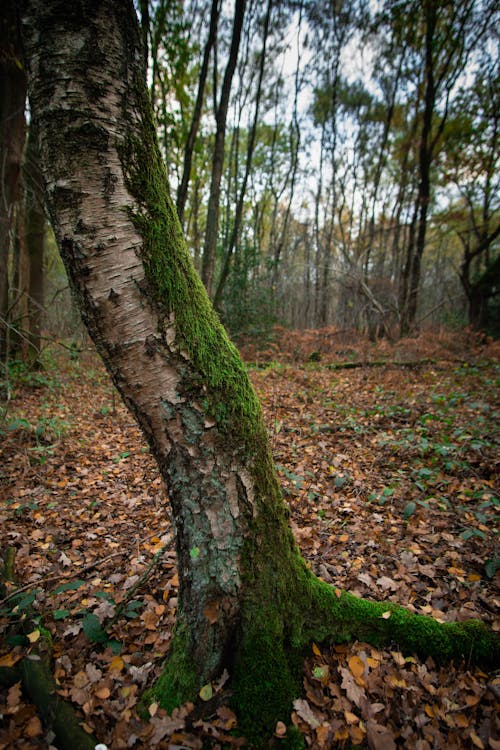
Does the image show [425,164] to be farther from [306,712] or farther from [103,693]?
[103,693]

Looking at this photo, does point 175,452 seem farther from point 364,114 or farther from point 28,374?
point 364,114

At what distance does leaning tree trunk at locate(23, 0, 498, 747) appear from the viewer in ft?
3.67

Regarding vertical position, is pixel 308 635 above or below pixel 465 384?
below

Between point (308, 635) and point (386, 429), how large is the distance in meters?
3.78

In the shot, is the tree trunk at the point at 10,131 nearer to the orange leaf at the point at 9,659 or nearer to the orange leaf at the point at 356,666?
the orange leaf at the point at 9,659

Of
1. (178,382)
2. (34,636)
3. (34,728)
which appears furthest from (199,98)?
(34,728)

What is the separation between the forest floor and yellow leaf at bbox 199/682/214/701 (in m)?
0.09

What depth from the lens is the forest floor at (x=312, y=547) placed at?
5.49ft

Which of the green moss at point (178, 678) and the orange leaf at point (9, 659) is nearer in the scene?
the green moss at point (178, 678)

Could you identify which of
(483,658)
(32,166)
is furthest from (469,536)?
(32,166)

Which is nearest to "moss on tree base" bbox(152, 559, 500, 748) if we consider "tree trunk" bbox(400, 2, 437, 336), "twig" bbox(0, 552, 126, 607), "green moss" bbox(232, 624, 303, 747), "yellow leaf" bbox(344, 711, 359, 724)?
"green moss" bbox(232, 624, 303, 747)

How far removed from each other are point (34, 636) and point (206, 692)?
118cm

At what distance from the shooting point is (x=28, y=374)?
290 inches

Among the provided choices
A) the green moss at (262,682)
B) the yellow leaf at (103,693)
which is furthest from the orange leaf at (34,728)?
the green moss at (262,682)
